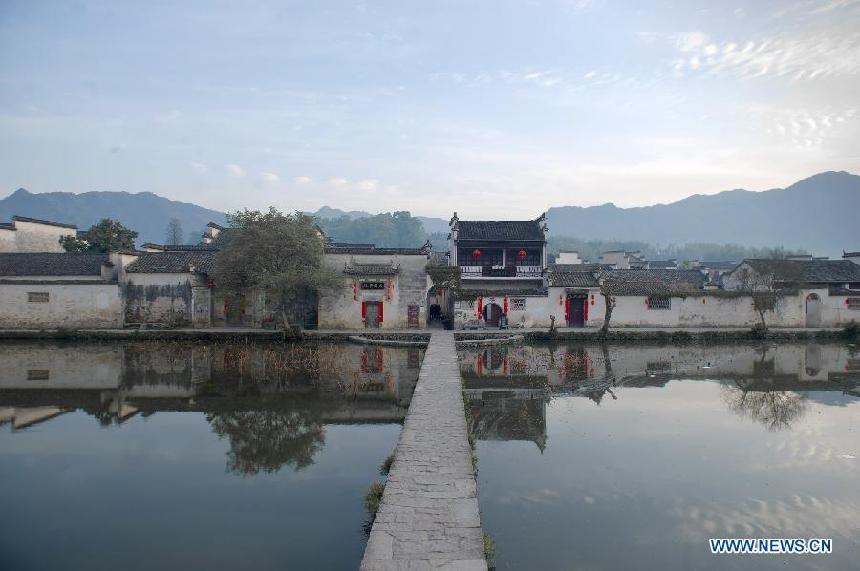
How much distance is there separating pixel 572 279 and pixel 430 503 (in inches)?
966

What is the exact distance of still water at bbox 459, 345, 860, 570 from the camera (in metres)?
7.40

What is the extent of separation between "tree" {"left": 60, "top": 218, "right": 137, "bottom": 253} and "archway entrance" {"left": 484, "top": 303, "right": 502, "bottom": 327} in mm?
24238

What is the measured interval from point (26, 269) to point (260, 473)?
1043 inches

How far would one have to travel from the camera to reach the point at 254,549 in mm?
7156

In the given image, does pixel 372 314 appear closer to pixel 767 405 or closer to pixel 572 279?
pixel 572 279

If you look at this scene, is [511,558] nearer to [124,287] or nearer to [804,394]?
[804,394]

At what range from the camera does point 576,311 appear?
30.1m

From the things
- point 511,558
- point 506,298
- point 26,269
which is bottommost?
point 511,558

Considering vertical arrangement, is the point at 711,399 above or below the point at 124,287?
below

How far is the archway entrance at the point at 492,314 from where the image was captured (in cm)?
2959

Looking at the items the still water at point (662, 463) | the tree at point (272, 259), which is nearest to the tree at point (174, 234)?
the tree at point (272, 259)

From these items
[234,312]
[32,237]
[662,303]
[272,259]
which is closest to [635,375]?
[662,303]

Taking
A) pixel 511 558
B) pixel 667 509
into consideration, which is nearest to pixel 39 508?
pixel 511 558

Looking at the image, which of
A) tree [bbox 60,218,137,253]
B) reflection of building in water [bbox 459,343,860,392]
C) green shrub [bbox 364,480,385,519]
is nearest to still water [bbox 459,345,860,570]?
reflection of building in water [bbox 459,343,860,392]
